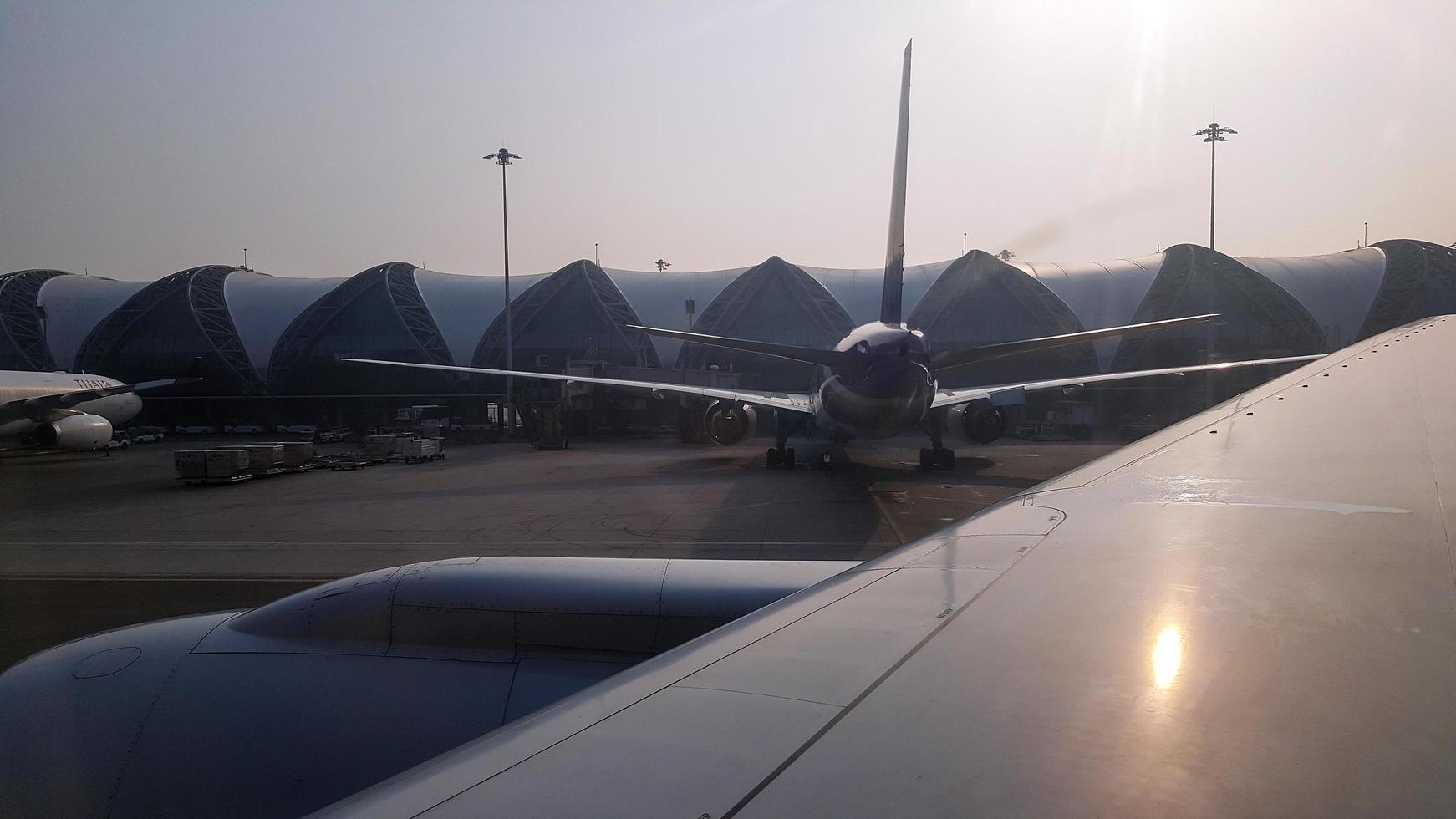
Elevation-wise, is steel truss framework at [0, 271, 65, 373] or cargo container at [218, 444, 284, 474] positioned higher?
steel truss framework at [0, 271, 65, 373]

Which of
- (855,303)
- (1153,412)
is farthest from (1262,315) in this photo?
(855,303)

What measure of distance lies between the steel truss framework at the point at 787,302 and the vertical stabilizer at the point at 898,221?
32273 millimetres

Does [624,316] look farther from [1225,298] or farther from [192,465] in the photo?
[1225,298]

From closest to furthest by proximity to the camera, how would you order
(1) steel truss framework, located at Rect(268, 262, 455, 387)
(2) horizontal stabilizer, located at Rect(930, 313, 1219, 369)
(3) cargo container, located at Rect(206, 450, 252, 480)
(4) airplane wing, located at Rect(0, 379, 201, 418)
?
(2) horizontal stabilizer, located at Rect(930, 313, 1219, 369) → (3) cargo container, located at Rect(206, 450, 252, 480) → (4) airplane wing, located at Rect(0, 379, 201, 418) → (1) steel truss framework, located at Rect(268, 262, 455, 387)

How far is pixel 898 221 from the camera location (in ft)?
71.0

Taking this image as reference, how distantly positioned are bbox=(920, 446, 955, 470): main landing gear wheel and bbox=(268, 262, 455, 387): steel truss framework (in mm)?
41107

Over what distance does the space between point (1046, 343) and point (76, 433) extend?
127ft

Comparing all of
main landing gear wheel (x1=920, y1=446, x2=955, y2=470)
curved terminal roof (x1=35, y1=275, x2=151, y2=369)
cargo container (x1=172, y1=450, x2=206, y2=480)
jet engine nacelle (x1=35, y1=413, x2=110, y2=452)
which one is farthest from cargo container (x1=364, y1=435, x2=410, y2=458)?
curved terminal roof (x1=35, y1=275, x2=151, y2=369)

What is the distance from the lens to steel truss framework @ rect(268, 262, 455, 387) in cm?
5497

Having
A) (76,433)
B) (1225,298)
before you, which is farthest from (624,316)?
(1225,298)

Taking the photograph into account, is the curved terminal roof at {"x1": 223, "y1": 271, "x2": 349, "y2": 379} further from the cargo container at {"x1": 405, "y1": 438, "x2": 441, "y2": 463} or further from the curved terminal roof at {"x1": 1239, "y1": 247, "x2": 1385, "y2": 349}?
the curved terminal roof at {"x1": 1239, "y1": 247, "x2": 1385, "y2": 349}

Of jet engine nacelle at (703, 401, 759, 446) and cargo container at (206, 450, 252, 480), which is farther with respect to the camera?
jet engine nacelle at (703, 401, 759, 446)

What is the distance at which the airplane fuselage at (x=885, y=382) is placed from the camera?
63.6 ft

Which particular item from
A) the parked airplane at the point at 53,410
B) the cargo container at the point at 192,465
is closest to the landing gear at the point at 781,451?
the cargo container at the point at 192,465
